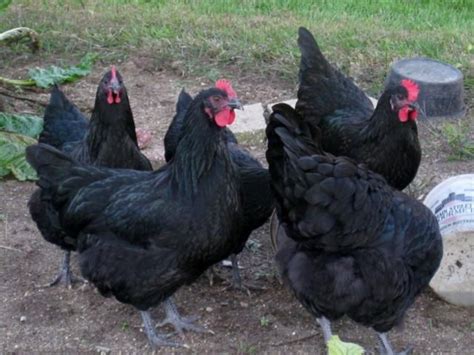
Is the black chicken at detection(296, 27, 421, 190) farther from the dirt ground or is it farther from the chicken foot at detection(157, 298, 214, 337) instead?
the chicken foot at detection(157, 298, 214, 337)

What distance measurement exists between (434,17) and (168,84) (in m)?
3.43

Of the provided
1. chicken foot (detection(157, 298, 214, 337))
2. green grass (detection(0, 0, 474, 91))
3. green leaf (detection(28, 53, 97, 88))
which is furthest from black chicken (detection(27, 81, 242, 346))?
green grass (detection(0, 0, 474, 91))

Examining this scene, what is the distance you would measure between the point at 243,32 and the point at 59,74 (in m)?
2.00

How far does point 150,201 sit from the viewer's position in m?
3.85

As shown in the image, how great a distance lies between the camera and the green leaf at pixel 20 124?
5.73 metres

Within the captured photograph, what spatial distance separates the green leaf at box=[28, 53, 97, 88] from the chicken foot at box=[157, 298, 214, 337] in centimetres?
271

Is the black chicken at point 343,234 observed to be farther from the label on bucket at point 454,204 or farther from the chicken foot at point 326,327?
the label on bucket at point 454,204

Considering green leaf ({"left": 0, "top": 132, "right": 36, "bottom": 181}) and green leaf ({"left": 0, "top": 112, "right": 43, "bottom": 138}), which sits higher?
green leaf ({"left": 0, "top": 112, "right": 43, "bottom": 138})

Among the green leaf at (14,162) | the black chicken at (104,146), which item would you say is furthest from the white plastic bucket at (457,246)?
the green leaf at (14,162)

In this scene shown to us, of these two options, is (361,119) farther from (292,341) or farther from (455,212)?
(292,341)

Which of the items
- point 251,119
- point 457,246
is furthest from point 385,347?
point 251,119

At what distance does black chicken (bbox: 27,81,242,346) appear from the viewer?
3764mm

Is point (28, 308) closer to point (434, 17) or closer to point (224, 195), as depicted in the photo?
point (224, 195)

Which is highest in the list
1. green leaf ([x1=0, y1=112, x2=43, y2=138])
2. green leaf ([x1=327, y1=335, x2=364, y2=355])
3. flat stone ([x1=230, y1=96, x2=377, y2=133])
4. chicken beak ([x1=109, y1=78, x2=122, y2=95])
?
green leaf ([x1=327, y1=335, x2=364, y2=355])
